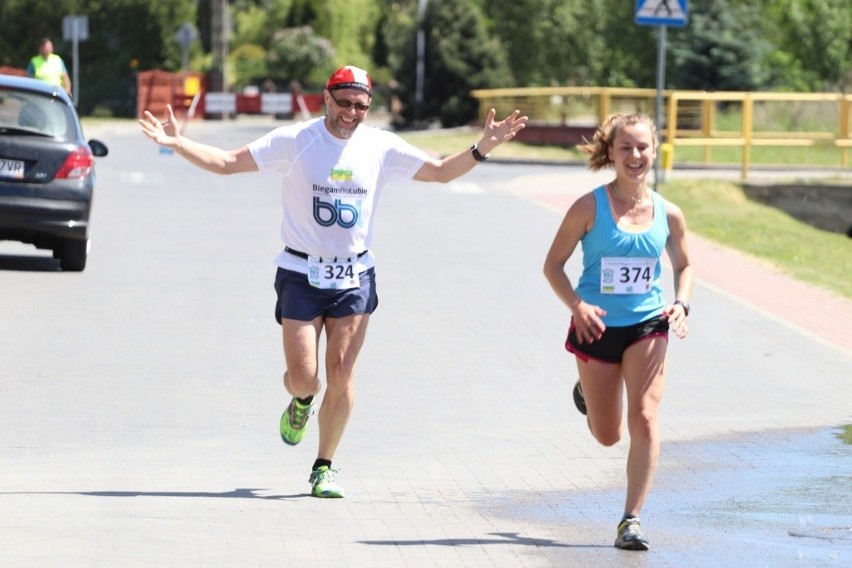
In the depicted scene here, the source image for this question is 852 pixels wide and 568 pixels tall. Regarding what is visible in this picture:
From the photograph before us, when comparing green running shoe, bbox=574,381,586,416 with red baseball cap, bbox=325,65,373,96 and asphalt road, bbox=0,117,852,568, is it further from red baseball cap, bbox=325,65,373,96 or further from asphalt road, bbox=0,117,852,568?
red baseball cap, bbox=325,65,373,96

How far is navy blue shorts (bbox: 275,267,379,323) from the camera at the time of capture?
8.29m

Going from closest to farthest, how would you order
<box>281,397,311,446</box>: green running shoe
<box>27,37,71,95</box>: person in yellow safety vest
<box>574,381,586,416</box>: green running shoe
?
<box>574,381,586,416</box>: green running shoe
<box>281,397,311,446</box>: green running shoe
<box>27,37,71,95</box>: person in yellow safety vest

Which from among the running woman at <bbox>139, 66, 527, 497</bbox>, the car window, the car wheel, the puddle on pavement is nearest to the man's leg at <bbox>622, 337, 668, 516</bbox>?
the puddle on pavement

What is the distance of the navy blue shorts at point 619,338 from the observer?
7.48 m

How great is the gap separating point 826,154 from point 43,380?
27.3 metres

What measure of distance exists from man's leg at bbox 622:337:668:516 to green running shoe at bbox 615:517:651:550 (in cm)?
22

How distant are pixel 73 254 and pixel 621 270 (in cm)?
1022

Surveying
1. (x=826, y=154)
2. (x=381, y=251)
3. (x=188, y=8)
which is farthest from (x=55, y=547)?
(x=188, y=8)

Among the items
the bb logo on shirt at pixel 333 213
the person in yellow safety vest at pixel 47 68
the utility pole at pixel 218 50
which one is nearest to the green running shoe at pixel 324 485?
the bb logo on shirt at pixel 333 213

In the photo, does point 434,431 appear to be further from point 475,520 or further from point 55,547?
point 55,547

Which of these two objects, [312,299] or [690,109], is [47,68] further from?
[312,299]

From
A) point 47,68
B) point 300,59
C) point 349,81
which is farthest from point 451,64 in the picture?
point 349,81

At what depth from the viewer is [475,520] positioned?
308 inches

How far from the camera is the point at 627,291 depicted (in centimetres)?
747
